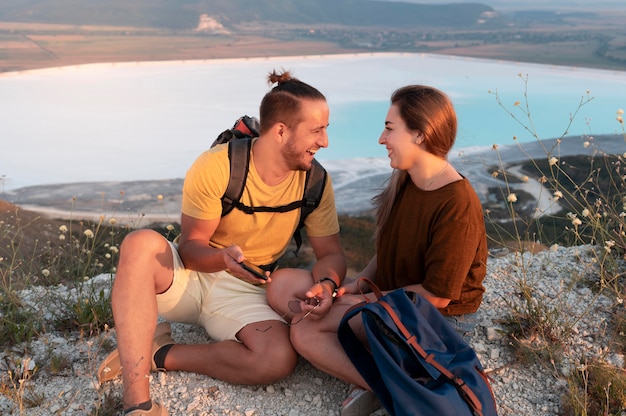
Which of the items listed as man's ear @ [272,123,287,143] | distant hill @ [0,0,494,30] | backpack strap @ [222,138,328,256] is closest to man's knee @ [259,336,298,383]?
backpack strap @ [222,138,328,256]

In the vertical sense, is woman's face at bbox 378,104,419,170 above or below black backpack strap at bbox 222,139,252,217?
above

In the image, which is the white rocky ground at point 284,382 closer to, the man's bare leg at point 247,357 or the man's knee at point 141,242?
the man's bare leg at point 247,357

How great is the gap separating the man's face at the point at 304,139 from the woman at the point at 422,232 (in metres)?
0.40

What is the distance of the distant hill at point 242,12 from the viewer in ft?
332

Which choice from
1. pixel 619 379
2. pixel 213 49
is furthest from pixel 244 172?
pixel 213 49

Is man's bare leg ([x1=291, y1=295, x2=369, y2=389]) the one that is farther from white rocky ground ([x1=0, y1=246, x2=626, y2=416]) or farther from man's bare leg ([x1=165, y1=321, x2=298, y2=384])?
white rocky ground ([x1=0, y1=246, x2=626, y2=416])

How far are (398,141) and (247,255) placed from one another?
103cm

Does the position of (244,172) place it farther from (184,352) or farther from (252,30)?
(252,30)

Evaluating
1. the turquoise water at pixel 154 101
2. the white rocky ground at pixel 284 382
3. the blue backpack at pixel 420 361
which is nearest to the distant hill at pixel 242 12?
the turquoise water at pixel 154 101

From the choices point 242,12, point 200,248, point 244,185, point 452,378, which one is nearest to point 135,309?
point 200,248

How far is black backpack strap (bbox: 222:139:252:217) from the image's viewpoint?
10.6ft

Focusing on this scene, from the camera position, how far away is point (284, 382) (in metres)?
3.29

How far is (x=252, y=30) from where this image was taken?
338ft

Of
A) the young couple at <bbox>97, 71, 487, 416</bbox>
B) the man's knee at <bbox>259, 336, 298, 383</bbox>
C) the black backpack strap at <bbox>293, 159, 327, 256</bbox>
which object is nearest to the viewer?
the young couple at <bbox>97, 71, 487, 416</bbox>
